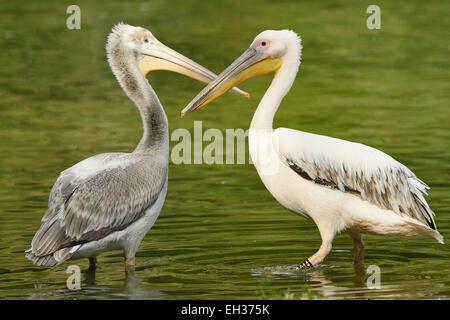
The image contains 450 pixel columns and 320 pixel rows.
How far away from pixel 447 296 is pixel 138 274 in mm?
2293

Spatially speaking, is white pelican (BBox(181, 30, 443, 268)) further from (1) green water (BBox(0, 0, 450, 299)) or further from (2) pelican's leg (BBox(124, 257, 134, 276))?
(2) pelican's leg (BBox(124, 257, 134, 276))

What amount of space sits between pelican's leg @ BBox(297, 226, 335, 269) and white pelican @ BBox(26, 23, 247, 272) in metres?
1.20

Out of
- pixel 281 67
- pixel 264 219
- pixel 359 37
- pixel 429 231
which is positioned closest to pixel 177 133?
pixel 264 219

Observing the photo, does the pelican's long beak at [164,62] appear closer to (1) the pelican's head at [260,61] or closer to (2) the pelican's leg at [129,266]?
(1) the pelican's head at [260,61]

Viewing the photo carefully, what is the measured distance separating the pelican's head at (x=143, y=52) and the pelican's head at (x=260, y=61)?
0.26m

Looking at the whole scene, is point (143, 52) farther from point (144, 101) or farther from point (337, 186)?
point (337, 186)

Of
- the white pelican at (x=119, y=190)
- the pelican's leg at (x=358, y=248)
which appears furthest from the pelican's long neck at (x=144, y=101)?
the pelican's leg at (x=358, y=248)

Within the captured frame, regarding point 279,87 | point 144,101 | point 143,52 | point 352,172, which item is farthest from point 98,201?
point 352,172

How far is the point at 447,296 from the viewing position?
688 cm

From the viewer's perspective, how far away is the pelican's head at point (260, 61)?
8000 millimetres

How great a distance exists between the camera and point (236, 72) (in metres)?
8.14

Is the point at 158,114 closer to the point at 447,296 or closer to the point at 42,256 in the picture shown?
the point at 42,256

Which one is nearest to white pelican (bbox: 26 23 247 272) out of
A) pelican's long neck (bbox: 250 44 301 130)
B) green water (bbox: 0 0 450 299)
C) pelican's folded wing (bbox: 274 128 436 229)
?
green water (bbox: 0 0 450 299)

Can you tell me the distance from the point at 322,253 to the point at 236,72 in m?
1.62
